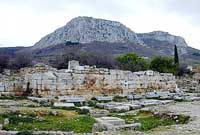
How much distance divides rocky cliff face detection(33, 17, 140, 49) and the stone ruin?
292ft

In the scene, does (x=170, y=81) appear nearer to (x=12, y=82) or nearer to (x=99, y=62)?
(x=12, y=82)

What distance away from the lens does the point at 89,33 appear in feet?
390

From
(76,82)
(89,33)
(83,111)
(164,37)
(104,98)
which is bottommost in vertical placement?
(83,111)

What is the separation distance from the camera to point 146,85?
24094 mm

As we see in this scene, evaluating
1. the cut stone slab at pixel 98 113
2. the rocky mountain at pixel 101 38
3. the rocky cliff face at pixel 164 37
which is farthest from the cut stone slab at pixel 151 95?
the rocky cliff face at pixel 164 37

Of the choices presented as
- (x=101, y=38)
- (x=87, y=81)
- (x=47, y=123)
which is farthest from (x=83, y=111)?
(x=101, y=38)

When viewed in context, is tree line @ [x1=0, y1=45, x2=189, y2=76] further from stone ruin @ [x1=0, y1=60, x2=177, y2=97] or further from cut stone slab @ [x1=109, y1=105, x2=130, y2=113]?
cut stone slab @ [x1=109, y1=105, x2=130, y2=113]

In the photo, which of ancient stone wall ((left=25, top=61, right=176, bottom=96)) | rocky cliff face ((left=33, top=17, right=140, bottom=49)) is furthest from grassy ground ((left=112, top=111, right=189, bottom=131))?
rocky cliff face ((left=33, top=17, right=140, bottom=49))

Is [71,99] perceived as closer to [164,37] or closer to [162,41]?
[162,41]

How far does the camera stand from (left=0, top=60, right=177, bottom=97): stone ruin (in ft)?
63.2

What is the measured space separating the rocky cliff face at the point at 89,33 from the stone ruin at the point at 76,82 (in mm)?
88992

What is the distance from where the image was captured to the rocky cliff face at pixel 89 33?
382 ft

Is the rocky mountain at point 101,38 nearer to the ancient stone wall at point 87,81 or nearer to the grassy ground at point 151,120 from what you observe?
the ancient stone wall at point 87,81

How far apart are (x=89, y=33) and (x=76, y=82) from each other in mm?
99426
